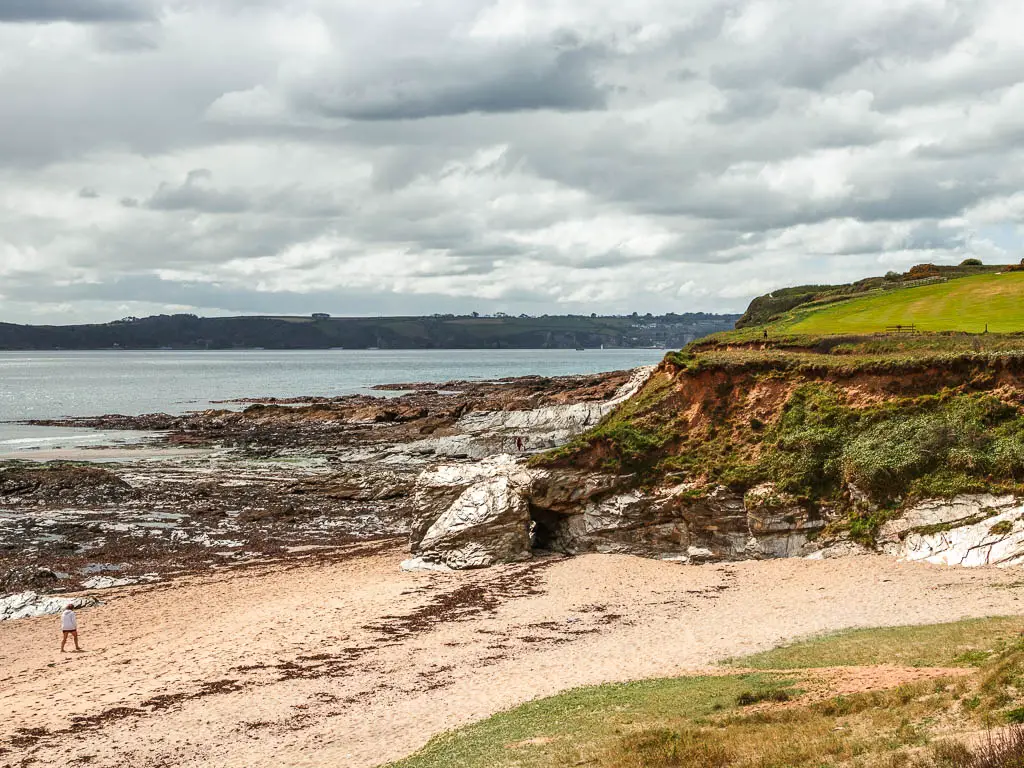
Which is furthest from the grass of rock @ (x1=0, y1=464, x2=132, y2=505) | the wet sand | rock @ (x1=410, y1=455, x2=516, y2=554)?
the wet sand

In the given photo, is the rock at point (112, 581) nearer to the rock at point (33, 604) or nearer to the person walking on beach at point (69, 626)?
Result: the rock at point (33, 604)

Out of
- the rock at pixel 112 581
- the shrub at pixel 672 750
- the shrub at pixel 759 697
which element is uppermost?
the shrub at pixel 672 750

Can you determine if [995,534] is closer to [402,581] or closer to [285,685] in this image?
[402,581]

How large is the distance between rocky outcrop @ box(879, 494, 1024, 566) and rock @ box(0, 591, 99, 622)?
24500 millimetres

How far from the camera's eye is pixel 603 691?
1742 cm

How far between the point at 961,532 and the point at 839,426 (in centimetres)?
598

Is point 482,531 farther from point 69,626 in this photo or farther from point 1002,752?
point 1002,752

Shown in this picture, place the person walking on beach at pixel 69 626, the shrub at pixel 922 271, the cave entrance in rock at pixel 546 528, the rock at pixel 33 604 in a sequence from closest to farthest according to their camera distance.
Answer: the person walking on beach at pixel 69 626, the rock at pixel 33 604, the cave entrance in rock at pixel 546 528, the shrub at pixel 922 271

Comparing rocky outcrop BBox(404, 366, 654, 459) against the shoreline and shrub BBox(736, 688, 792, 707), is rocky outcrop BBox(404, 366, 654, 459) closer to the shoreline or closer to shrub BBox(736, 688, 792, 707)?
the shoreline

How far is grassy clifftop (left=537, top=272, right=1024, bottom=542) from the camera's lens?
28312 millimetres

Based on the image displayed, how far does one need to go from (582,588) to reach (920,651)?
1183 cm

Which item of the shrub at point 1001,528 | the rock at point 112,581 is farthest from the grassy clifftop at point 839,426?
the rock at point 112,581

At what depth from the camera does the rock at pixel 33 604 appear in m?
27.3

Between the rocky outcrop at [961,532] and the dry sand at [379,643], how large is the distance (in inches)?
27.9
